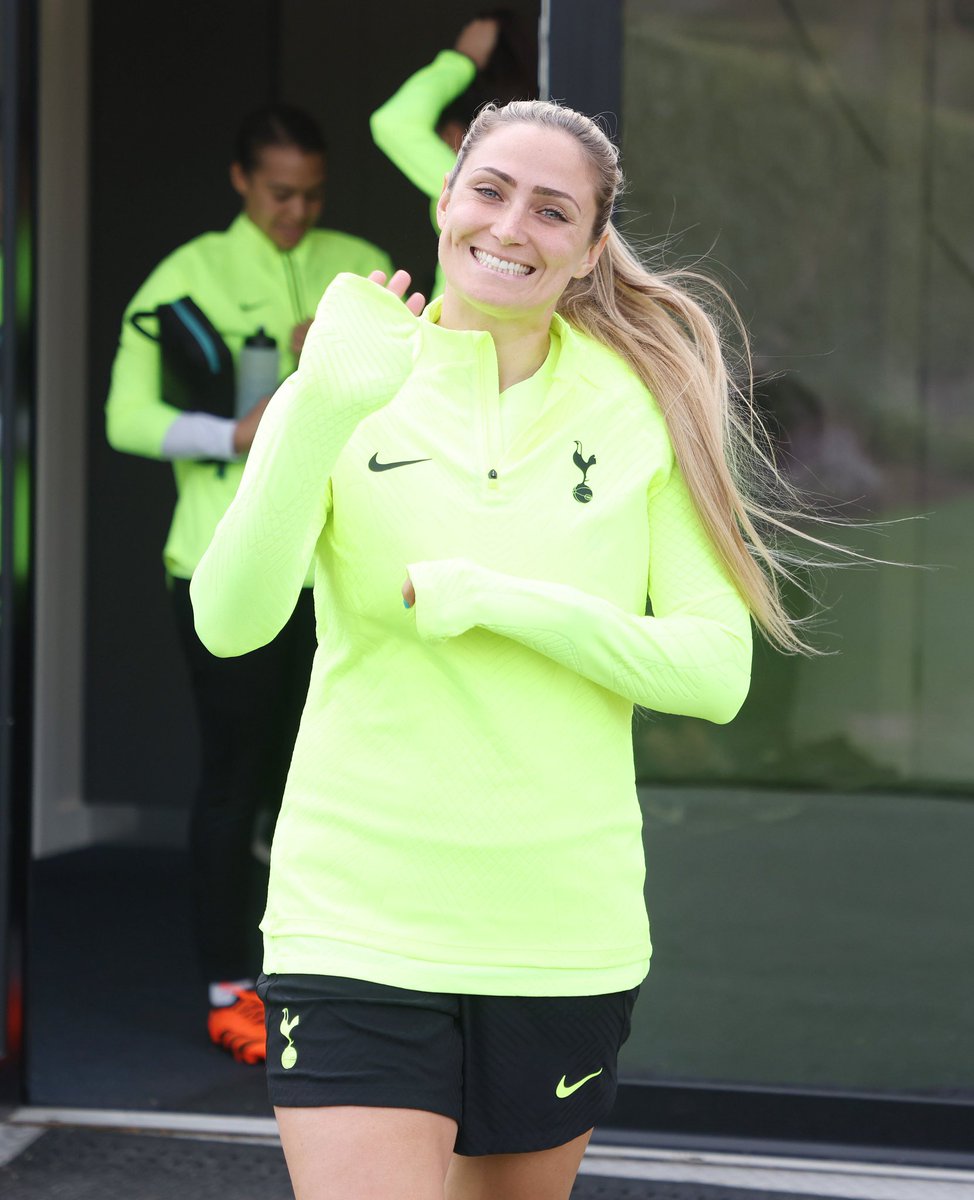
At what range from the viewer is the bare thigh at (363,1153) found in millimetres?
1652

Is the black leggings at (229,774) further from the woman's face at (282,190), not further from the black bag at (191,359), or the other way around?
the woman's face at (282,190)

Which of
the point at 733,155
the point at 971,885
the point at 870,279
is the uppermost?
the point at 733,155

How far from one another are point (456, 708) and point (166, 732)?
4.27 m

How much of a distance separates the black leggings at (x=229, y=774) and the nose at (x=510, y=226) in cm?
203

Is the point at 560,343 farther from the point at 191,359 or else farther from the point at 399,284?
the point at 191,359

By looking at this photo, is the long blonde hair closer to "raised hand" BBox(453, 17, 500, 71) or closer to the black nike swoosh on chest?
the black nike swoosh on chest

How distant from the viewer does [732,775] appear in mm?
3729

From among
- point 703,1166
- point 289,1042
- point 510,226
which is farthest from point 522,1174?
point 703,1166

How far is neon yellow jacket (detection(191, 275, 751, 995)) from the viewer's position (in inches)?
67.4

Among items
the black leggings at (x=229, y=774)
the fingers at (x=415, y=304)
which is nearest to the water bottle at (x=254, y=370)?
the black leggings at (x=229, y=774)

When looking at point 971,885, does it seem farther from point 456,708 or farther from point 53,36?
point 53,36

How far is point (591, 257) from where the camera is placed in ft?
6.63

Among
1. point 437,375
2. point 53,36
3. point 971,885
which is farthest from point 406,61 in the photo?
point 437,375

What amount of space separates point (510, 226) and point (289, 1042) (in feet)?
3.16
